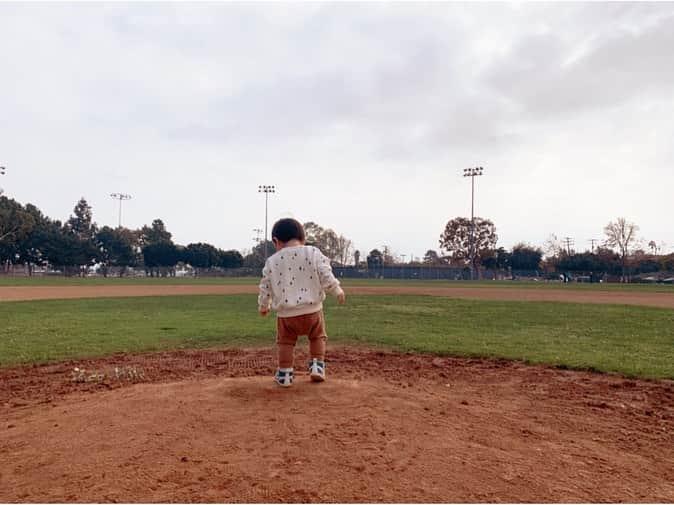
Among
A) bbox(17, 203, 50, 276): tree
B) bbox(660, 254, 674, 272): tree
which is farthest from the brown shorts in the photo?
bbox(660, 254, 674, 272): tree

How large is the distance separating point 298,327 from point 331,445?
1500 mm

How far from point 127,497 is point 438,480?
5.95ft

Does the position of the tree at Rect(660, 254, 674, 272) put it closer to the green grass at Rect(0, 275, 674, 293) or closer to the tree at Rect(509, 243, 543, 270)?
the tree at Rect(509, 243, 543, 270)

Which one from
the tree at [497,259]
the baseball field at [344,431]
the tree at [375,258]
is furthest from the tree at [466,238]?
the baseball field at [344,431]

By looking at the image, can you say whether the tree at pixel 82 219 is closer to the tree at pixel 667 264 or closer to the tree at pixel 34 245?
the tree at pixel 34 245

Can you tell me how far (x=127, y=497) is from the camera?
264 cm

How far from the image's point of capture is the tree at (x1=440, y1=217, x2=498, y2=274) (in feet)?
305

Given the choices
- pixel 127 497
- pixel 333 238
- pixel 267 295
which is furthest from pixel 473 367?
pixel 333 238

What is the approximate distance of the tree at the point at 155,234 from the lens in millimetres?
107562

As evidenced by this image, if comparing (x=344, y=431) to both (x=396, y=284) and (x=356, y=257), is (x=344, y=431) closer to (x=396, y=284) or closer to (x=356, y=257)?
(x=396, y=284)

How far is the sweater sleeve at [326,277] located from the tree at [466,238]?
92.0m

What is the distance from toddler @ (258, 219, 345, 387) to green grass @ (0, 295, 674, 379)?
4402 mm

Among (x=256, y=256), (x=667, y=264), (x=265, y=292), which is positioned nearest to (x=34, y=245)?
(x=256, y=256)

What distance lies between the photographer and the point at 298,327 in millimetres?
4523
